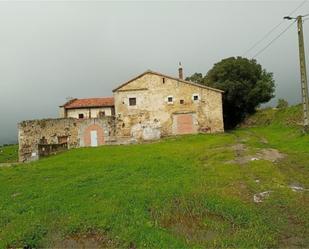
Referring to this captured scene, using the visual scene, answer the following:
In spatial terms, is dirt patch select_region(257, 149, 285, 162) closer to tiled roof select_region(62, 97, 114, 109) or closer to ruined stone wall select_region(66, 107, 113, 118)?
ruined stone wall select_region(66, 107, 113, 118)

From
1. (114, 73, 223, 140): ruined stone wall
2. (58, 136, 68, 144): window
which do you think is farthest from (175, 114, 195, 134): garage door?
(58, 136, 68, 144): window

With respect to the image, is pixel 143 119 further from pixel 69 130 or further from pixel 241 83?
pixel 241 83

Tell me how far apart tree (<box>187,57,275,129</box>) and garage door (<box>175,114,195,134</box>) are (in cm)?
1006

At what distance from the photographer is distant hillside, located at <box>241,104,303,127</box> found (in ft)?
139

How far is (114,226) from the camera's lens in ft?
38.3

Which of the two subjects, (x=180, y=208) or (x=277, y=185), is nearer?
(x=180, y=208)

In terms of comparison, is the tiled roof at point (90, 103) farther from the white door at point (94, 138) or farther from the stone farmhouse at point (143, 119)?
the white door at point (94, 138)

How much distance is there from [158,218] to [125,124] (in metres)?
36.7

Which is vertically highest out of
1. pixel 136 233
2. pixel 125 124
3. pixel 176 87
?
pixel 176 87

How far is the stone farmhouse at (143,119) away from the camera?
4784 centimetres

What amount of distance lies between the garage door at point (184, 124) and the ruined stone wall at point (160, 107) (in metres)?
0.28

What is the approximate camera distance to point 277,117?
165ft

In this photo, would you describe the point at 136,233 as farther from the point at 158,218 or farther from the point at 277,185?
the point at 277,185

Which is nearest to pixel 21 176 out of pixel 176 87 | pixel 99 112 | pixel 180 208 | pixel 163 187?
pixel 163 187
